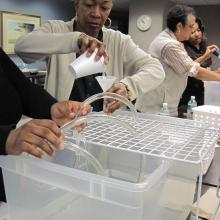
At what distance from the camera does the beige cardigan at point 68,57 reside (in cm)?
108

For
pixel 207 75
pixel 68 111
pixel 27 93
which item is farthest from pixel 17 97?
pixel 207 75

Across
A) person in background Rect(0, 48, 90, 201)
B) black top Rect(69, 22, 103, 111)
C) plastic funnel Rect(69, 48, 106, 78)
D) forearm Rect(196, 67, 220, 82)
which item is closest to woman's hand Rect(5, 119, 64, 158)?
person in background Rect(0, 48, 90, 201)

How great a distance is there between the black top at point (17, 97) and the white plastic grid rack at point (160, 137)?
1.10 ft

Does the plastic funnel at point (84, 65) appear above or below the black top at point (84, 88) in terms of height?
above

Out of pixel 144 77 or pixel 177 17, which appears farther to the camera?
pixel 177 17

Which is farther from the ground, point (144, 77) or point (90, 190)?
point (144, 77)

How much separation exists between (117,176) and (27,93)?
1.70 feet

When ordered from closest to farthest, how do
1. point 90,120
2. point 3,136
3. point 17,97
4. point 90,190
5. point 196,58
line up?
point 90,190, point 3,136, point 90,120, point 17,97, point 196,58

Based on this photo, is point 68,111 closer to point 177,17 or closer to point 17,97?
point 17,97

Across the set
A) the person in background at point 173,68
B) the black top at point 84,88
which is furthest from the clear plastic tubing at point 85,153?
the person in background at point 173,68

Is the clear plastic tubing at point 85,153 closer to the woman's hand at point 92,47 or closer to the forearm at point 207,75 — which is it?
the woman's hand at point 92,47

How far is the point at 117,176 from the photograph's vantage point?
690 millimetres

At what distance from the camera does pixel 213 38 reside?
23.2 feet

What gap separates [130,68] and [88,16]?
1.07 ft
